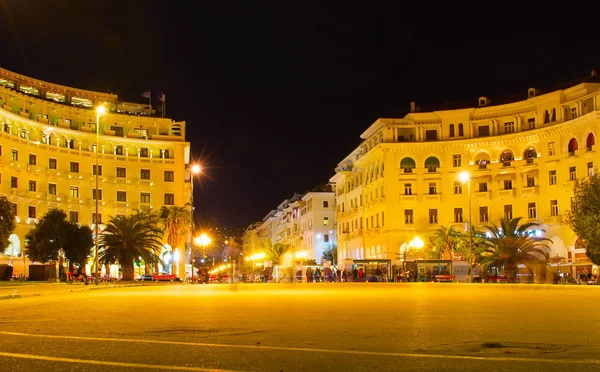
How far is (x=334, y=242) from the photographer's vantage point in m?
115

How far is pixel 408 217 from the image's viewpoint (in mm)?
79312

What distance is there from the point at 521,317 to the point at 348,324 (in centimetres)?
382

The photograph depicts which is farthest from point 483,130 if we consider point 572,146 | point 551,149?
point 572,146

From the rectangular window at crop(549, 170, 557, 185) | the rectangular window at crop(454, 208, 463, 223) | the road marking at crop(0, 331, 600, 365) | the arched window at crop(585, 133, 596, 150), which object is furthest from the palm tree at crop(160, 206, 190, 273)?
the road marking at crop(0, 331, 600, 365)

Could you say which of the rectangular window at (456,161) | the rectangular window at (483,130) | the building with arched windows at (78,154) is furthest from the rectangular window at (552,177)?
the building with arched windows at (78,154)

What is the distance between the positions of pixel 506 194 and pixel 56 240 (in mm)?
45588

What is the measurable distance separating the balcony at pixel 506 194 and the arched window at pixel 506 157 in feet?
9.59

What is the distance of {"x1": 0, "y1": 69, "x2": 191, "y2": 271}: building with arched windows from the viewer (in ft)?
228

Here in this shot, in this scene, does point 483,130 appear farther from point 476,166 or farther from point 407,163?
point 407,163

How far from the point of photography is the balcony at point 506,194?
7481cm

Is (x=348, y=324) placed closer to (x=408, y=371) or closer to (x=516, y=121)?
(x=408, y=371)

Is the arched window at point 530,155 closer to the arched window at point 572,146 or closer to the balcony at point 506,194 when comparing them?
the balcony at point 506,194

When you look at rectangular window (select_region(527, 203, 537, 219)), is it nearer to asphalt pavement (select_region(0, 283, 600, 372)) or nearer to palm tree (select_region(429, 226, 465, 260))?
palm tree (select_region(429, 226, 465, 260))

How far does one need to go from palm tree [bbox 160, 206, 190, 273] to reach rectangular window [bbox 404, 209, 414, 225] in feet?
83.1
